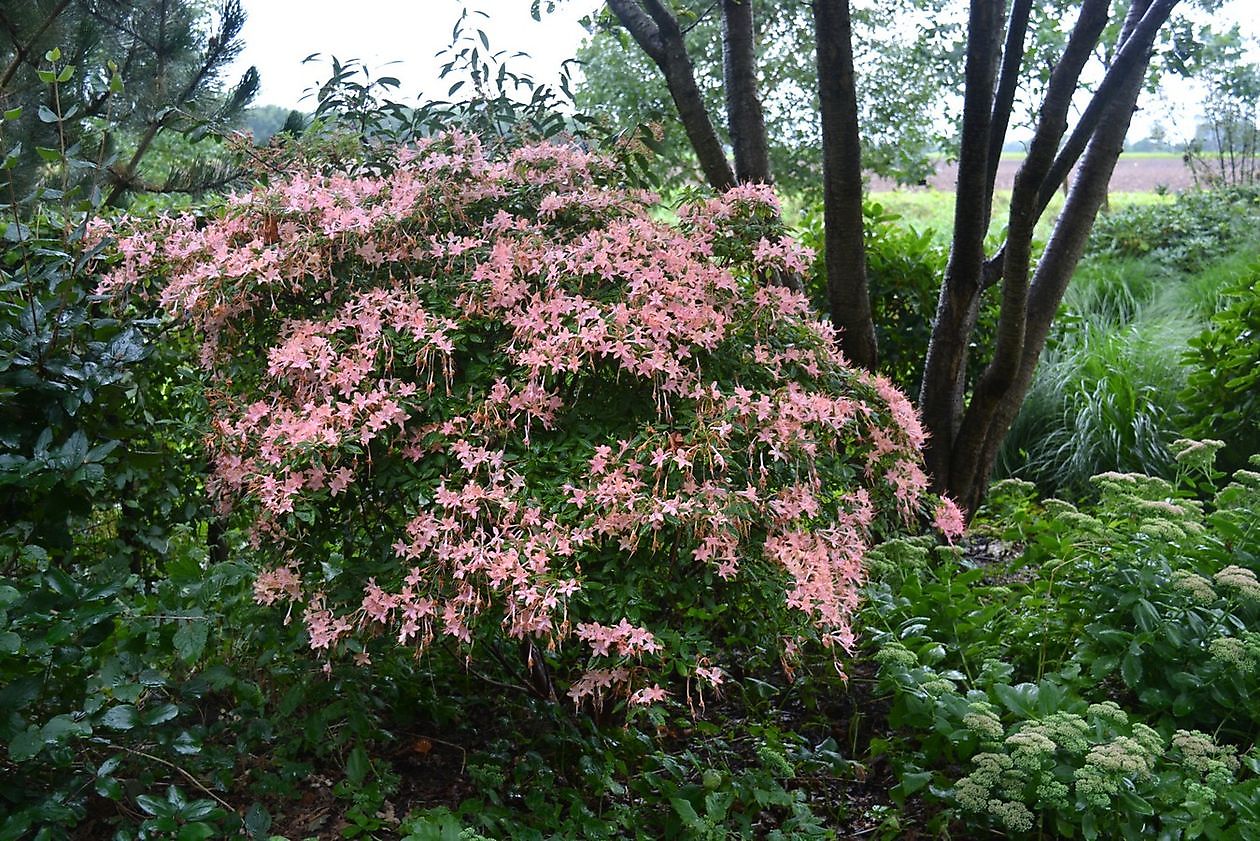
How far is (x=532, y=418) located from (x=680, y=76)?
72.4 inches

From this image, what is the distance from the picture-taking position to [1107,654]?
2.54 m

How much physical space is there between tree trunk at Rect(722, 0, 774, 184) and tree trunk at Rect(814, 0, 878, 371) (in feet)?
0.84

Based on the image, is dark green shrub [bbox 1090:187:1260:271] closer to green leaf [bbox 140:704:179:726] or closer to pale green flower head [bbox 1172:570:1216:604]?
pale green flower head [bbox 1172:570:1216:604]

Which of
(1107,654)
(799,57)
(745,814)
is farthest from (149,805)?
(799,57)

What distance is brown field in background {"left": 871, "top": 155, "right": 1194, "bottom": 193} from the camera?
15.0 meters

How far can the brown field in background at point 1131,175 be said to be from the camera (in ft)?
49.3

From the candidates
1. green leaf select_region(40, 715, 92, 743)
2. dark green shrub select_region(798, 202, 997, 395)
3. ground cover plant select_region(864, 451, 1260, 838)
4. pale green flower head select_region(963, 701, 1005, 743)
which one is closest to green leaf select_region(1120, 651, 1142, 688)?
ground cover plant select_region(864, 451, 1260, 838)

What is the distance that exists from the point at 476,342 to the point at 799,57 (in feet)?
15.8

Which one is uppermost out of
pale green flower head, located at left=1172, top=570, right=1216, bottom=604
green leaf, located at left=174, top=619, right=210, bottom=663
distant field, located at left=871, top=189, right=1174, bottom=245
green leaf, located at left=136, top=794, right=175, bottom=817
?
distant field, located at left=871, top=189, right=1174, bottom=245

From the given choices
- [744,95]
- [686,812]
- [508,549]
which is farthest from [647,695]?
[744,95]

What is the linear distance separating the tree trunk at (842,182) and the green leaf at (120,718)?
2196 mm

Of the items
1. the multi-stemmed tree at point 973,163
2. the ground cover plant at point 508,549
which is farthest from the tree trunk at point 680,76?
the ground cover plant at point 508,549

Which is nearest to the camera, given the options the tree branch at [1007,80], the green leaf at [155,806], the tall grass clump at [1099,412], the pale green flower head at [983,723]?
the green leaf at [155,806]

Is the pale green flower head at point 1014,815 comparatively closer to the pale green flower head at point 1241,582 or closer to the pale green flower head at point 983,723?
the pale green flower head at point 983,723
